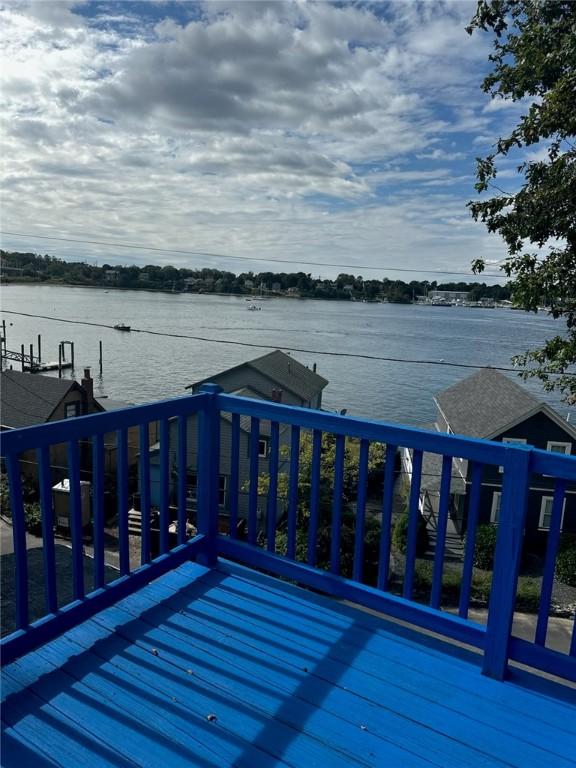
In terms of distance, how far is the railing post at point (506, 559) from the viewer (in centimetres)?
209

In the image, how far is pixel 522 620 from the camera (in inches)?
639

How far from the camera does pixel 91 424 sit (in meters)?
2.28

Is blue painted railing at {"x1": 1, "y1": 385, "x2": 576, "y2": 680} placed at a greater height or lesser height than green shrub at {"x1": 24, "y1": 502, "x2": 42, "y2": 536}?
greater

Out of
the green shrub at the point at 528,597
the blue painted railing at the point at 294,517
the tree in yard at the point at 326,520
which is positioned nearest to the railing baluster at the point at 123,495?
the blue painted railing at the point at 294,517

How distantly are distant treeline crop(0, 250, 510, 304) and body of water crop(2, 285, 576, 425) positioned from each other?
6.84 meters

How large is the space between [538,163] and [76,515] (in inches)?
383

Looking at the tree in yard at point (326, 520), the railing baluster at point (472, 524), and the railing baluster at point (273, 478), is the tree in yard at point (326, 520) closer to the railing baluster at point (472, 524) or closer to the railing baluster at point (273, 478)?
the railing baluster at point (273, 478)

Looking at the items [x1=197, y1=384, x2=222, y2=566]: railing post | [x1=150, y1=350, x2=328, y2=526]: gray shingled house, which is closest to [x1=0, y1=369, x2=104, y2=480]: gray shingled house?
[x1=150, y1=350, x2=328, y2=526]: gray shingled house

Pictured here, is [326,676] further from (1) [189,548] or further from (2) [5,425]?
(2) [5,425]

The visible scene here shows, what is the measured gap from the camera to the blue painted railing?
6.87ft

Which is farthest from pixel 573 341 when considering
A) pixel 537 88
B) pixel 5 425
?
pixel 5 425

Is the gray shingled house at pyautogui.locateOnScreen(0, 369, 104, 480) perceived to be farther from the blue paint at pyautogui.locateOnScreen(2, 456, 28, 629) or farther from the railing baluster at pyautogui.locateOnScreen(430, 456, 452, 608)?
the railing baluster at pyautogui.locateOnScreen(430, 456, 452, 608)

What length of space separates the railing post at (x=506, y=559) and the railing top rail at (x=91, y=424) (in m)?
1.60

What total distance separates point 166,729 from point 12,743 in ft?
1.61
